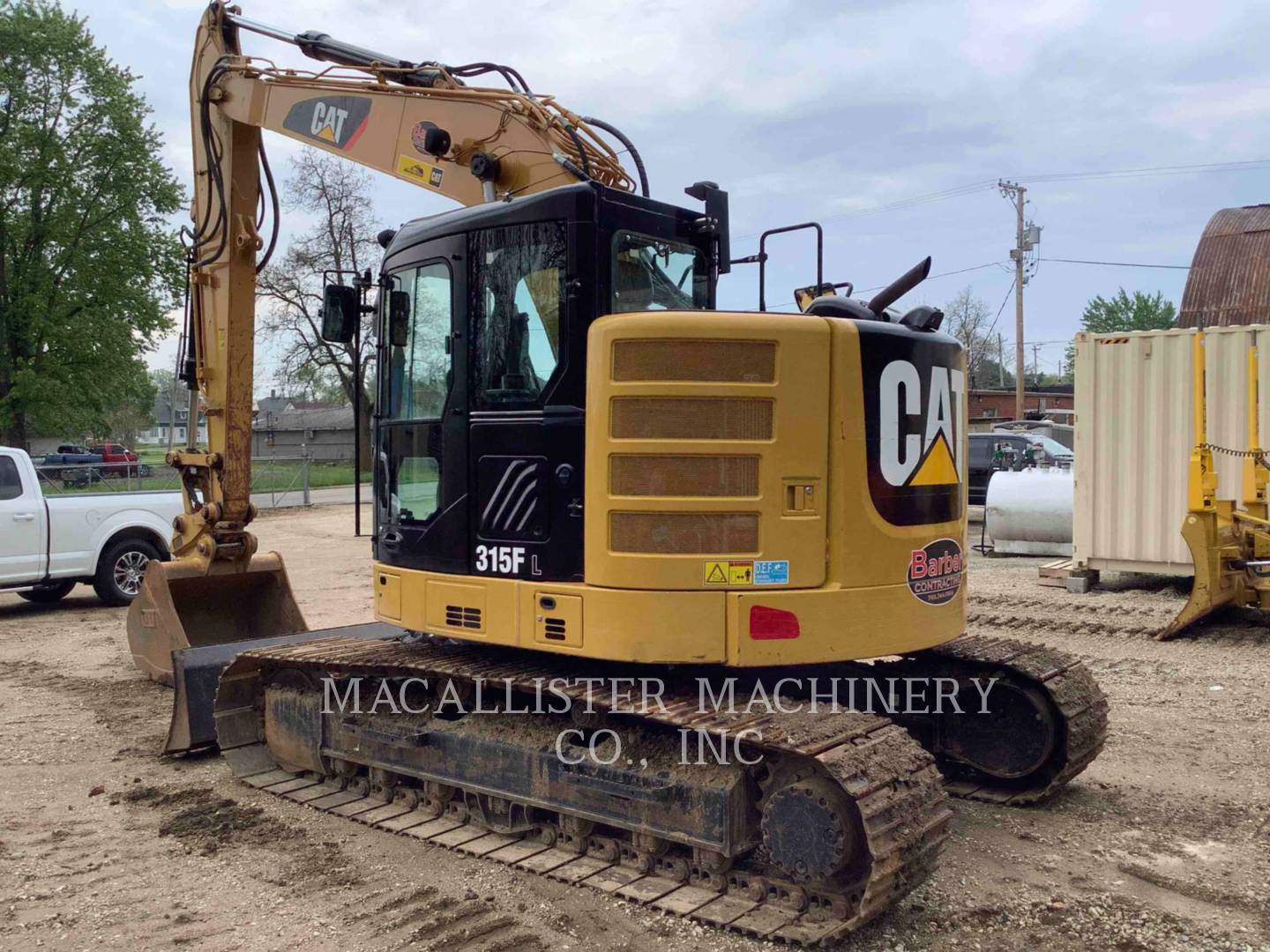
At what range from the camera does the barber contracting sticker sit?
4672mm

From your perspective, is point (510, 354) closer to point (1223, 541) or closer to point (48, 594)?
point (1223, 541)

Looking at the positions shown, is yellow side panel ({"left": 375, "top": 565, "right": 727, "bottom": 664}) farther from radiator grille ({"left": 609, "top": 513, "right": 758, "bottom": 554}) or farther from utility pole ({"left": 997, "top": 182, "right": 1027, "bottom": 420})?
utility pole ({"left": 997, "top": 182, "right": 1027, "bottom": 420})

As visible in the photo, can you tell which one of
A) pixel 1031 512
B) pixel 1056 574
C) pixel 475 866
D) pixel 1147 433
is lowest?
pixel 475 866

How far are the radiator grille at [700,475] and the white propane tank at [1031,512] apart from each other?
39.9 ft

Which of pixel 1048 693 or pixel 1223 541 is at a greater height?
pixel 1223 541

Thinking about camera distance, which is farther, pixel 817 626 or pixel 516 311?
pixel 516 311

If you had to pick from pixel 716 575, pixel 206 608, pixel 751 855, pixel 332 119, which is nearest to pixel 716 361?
pixel 716 575

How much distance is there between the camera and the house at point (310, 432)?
203 feet

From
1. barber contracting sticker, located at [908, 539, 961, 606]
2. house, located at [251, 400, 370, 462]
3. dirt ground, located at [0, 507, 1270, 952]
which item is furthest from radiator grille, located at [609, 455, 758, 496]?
house, located at [251, 400, 370, 462]

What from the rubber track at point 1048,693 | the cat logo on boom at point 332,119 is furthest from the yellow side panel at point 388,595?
the cat logo on boom at point 332,119

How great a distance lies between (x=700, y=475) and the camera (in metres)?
4.36

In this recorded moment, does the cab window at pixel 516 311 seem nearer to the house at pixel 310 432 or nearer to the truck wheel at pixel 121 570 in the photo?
the truck wheel at pixel 121 570

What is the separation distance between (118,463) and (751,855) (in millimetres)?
31367

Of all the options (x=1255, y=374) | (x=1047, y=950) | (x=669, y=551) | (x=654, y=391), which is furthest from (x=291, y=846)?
(x=1255, y=374)
